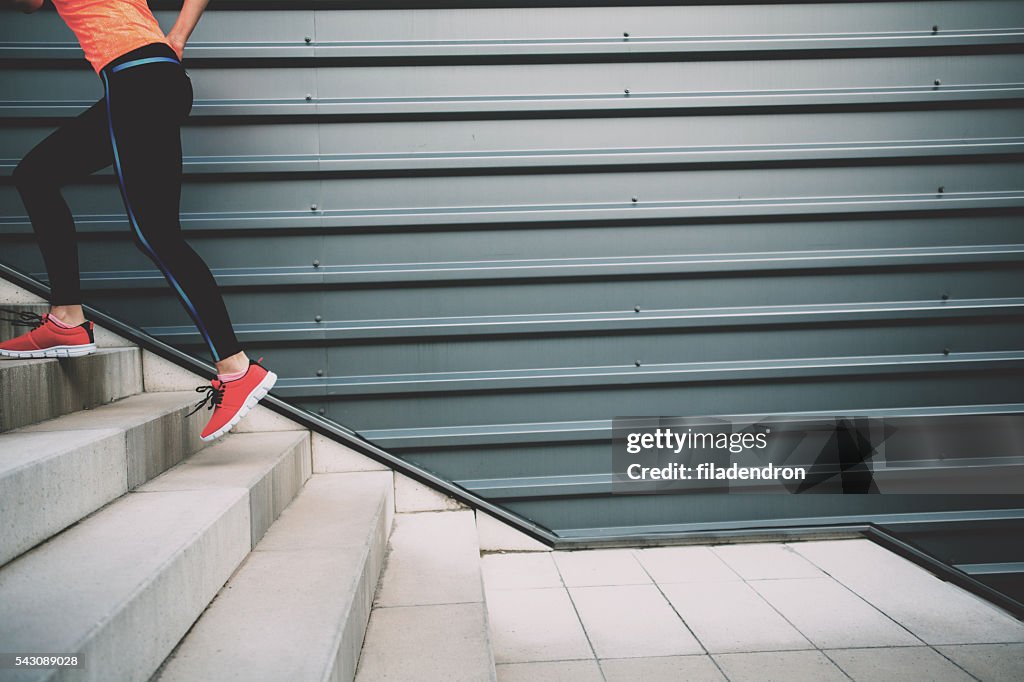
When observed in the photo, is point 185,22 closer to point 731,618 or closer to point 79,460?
point 79,460

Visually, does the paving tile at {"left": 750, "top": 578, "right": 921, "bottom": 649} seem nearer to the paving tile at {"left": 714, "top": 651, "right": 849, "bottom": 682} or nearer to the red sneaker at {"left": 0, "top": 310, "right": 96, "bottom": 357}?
the paving tile at {"left": 714, "top": 651, "right": 849, "bottom": 682}

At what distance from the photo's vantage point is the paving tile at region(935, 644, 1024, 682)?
2371 millimetres

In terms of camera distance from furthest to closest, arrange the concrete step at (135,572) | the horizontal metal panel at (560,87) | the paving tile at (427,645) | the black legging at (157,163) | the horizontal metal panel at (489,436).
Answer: the horizontal metal panel at (489,436), the horizontal metal panel at (560,87), the black legging at (157,163), the paving tile at (427,645), the concrete step at (135,572)

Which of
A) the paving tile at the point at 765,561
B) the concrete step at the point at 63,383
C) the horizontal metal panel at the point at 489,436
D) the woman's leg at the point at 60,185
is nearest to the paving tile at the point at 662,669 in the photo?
the paving tile at the point at 765,561

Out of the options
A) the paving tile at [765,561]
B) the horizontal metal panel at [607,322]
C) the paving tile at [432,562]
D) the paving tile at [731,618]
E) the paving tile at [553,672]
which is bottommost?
the paving tile at [553,672]

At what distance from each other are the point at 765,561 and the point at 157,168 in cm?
323

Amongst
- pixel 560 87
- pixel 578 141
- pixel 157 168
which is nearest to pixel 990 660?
pixel 578 141

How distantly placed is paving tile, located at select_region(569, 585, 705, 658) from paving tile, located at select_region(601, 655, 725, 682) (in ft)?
0.14

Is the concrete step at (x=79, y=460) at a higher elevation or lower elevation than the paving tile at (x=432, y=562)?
higher

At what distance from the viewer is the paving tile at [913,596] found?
106 inches

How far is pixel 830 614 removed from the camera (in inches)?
109

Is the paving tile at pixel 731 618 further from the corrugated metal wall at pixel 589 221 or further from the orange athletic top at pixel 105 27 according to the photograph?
the orange athletic top at pixel 105 27

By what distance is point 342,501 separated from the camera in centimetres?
278

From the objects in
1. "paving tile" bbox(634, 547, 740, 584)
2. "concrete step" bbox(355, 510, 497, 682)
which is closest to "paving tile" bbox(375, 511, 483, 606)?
"concrete step" bbox(355, 510, 497, 682)
